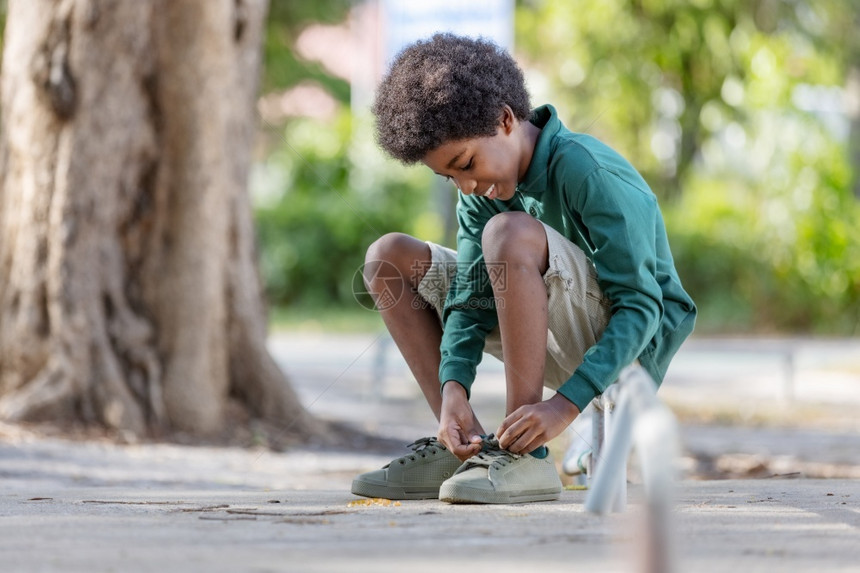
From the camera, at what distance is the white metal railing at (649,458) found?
1647mm

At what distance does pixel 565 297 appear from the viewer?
2893 mm

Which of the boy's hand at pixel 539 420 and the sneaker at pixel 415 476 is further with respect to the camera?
the sneaker at pixel 415 476

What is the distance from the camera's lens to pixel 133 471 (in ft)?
15.2

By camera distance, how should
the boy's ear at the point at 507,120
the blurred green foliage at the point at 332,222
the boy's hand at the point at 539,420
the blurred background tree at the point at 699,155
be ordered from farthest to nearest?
1. the blurred green foliage at the point at 332,222
2. the blurred background tree at the point at 699,155
3. the boy's ear at the point at 507,120
4. the boy's hand at the point at 539,420

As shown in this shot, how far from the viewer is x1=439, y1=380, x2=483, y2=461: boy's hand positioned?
9.66ft

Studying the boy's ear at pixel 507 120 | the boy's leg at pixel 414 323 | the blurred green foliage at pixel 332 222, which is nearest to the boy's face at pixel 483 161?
the boy's ear at pixel 507 120

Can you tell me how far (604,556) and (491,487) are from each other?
71 centimetres

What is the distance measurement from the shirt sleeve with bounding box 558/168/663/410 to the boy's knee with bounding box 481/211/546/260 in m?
0.15

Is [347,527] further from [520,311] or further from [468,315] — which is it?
[468,315]

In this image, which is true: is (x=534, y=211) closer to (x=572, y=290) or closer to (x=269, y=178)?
(x=572, y=290)

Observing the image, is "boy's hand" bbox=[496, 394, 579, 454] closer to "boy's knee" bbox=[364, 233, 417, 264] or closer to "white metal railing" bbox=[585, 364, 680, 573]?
"white metal railing" bbox=[585, 364, 680, 573]

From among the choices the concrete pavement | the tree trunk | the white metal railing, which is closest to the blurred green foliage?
the tree trunk

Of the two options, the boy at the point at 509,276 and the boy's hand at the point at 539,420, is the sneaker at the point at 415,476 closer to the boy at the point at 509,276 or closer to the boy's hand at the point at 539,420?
the boy at the point at 509,276

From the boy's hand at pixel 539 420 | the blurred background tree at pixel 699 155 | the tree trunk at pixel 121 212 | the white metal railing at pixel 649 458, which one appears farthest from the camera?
the blurred background tree at pixel 699 155
